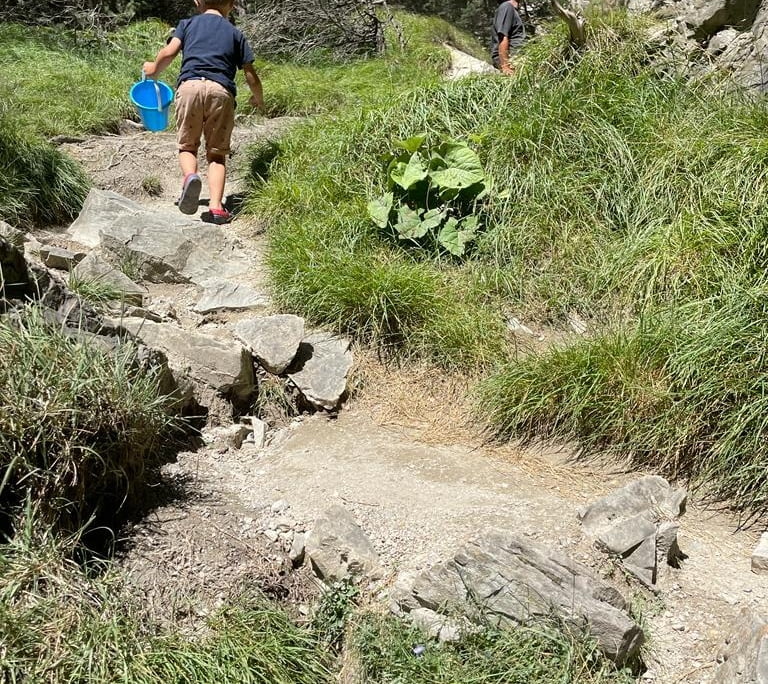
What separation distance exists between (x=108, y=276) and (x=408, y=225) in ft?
6.04

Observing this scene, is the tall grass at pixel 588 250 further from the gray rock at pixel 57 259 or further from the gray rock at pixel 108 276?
the gray rock at pixel 57 259

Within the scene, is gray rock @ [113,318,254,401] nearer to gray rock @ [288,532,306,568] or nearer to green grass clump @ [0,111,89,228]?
gray rock @ [288,532,306,568]

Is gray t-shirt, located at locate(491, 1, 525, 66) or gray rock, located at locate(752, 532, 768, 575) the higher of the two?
gray t-shirt, located at locate(491, 1, 525, 66)

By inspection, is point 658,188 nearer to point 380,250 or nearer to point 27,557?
point 380,250

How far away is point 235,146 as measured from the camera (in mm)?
7582

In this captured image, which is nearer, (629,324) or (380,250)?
(629,324)

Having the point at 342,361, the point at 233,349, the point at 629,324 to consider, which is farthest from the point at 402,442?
the point at 629,324

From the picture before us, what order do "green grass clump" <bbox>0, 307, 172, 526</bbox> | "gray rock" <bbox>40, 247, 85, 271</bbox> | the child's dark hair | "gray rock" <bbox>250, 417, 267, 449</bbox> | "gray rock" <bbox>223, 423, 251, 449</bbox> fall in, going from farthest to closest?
the child's dark hair, "gray rock" <bbox>40, 247, 85, 271</bbox>, "gray rock" <bbox>250, 417, 267, 449</bbox>, "gray rock" <bbox>223, 423, 251, 449</bbox>, "green grass clump" <bbox>0, 307, 172, 526</bbox>

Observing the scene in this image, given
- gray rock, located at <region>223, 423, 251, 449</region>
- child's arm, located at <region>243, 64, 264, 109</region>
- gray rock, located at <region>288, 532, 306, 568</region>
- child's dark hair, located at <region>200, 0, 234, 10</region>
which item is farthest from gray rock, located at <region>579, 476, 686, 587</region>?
child's dark hair, located at <region>200, 0, 234, 10</region>

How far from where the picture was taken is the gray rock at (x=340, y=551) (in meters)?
3.10

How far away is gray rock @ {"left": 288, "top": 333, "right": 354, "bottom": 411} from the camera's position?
170 inches

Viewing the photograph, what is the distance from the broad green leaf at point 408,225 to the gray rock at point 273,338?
102cm

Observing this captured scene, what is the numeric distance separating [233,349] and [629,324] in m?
2.05

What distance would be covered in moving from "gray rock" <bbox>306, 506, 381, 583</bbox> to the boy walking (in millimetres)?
3455
